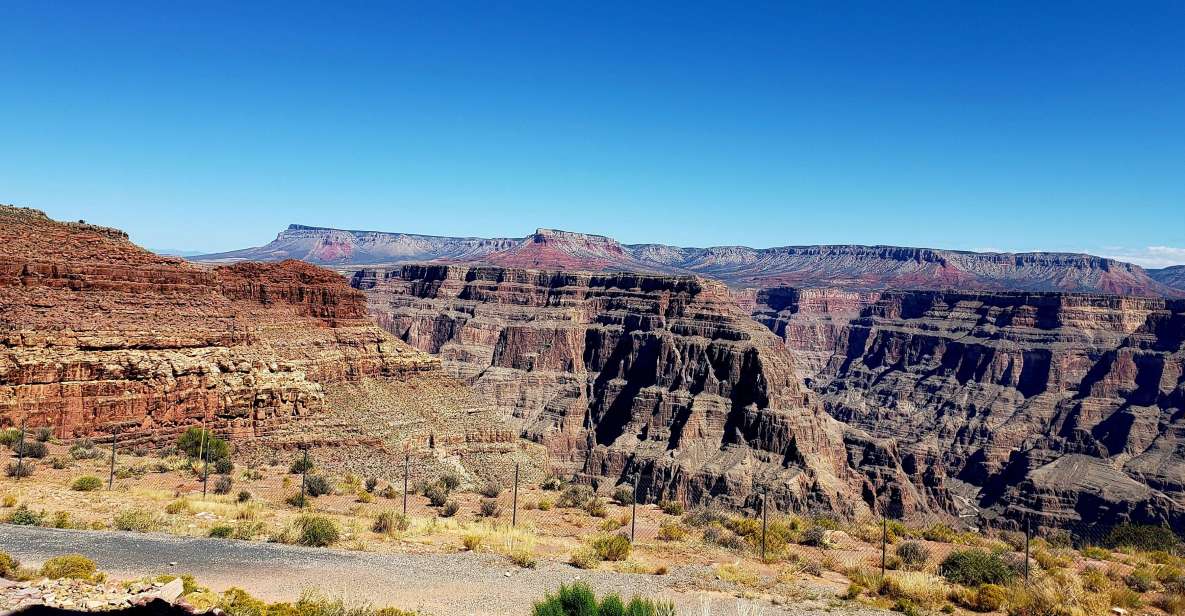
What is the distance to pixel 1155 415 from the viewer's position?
109 meters

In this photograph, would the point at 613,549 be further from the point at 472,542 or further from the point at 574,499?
the point at 574,499

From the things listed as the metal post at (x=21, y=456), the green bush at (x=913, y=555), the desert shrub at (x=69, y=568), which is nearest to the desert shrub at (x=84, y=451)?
the metal post at (x=21, y=456)

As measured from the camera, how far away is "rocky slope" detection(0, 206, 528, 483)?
34.4 meters

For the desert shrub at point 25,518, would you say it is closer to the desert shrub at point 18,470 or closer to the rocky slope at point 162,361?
the desert shrub at point 18,470

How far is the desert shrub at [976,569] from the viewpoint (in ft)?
67.3

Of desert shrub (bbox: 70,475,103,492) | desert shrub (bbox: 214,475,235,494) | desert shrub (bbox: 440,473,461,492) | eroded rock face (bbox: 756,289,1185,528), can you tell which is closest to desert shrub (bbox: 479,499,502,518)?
desert shrub (bbox: 440,473,461,492)

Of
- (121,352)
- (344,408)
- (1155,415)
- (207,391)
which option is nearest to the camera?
(121,352)

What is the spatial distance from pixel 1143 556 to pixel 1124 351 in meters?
122

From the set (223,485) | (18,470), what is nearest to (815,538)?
(223,485)

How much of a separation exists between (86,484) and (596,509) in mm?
19338

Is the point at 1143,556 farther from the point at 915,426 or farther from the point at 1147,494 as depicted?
the point at 915,426

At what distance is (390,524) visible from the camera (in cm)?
2427

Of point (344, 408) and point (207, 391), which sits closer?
point (207, 391)

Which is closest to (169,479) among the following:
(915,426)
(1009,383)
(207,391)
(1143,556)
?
(207,391)
